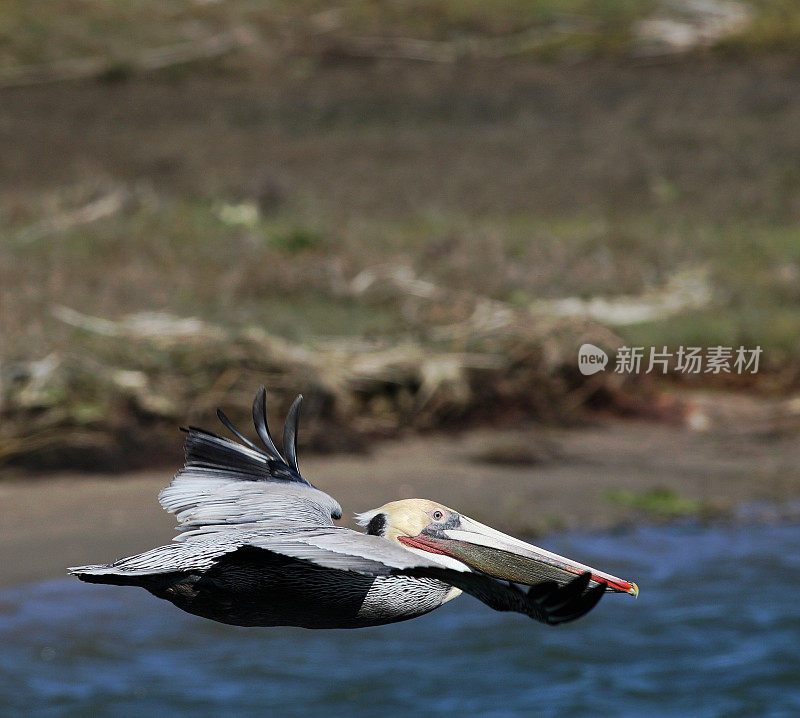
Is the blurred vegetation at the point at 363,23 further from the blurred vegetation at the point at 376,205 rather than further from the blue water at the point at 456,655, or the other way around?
the blue water at the point at 456,655

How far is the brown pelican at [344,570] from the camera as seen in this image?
1.15 m

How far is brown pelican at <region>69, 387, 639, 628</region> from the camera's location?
45.1 inches

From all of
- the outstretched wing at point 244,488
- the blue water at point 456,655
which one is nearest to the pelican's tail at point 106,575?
the outstretched wing at point 244,488

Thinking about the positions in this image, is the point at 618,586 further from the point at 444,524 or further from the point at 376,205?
the point at 376,205

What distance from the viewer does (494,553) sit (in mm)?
1361

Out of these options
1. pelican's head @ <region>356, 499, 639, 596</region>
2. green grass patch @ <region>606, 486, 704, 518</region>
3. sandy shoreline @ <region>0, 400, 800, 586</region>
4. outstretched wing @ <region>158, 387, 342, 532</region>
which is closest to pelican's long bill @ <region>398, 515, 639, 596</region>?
pelican's head @ <region>356, 499, 639, 596</region>

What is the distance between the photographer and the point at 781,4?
18188 millimetres

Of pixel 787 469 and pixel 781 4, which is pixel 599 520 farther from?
pixel 781 4

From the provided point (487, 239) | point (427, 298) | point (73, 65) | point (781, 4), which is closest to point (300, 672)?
point (427, 298)

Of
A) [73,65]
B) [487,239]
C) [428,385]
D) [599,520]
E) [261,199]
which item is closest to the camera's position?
[599,520]

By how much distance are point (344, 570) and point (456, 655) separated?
211 inches

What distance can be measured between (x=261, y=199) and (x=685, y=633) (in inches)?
309

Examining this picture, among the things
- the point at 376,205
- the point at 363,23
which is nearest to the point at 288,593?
the point at 376,205

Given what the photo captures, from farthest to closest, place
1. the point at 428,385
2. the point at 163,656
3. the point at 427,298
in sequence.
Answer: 1. the point at 427,298
2. the point at 428,385
3. the point at 163,656
